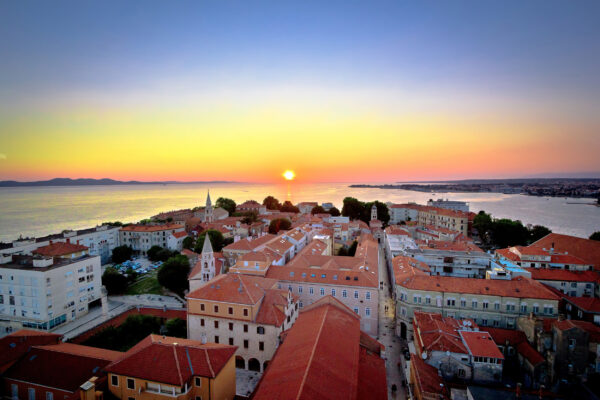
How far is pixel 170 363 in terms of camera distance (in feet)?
51.3

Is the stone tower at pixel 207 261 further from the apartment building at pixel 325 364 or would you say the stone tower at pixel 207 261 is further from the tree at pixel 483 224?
the tree at pixel 483 224

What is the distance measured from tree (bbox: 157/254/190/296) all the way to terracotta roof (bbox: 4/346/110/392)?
66.3ft

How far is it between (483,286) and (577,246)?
24.8m

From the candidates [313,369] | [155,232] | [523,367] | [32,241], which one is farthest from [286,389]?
[155,232]

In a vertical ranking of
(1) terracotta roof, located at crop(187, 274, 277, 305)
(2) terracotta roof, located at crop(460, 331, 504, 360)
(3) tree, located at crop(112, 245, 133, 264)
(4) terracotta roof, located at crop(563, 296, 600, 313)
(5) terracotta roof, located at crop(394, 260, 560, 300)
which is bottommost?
(3) tree, located at crop(112, 245, 133, 264)

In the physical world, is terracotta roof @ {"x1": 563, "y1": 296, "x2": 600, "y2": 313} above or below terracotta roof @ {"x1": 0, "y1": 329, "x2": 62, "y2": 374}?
below

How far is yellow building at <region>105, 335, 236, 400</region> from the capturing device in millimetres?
15062

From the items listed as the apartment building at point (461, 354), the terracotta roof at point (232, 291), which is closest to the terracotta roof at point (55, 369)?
the terracotta roof at point (232, 291)

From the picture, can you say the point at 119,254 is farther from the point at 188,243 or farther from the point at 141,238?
the point at 188,243

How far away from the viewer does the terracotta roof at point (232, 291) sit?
23547 millimetres

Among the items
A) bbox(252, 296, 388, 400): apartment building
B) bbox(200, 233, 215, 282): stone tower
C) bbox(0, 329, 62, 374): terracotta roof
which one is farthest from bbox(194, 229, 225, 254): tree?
bbox(252, 296, 388, 400): apartment building

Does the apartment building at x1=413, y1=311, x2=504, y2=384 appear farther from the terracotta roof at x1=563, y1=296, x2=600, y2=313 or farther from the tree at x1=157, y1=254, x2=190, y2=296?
the tree at x1=157, y1=254, x2=190, y2=296

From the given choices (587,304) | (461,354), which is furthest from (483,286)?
(461,354)

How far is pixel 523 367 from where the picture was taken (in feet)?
72.2
